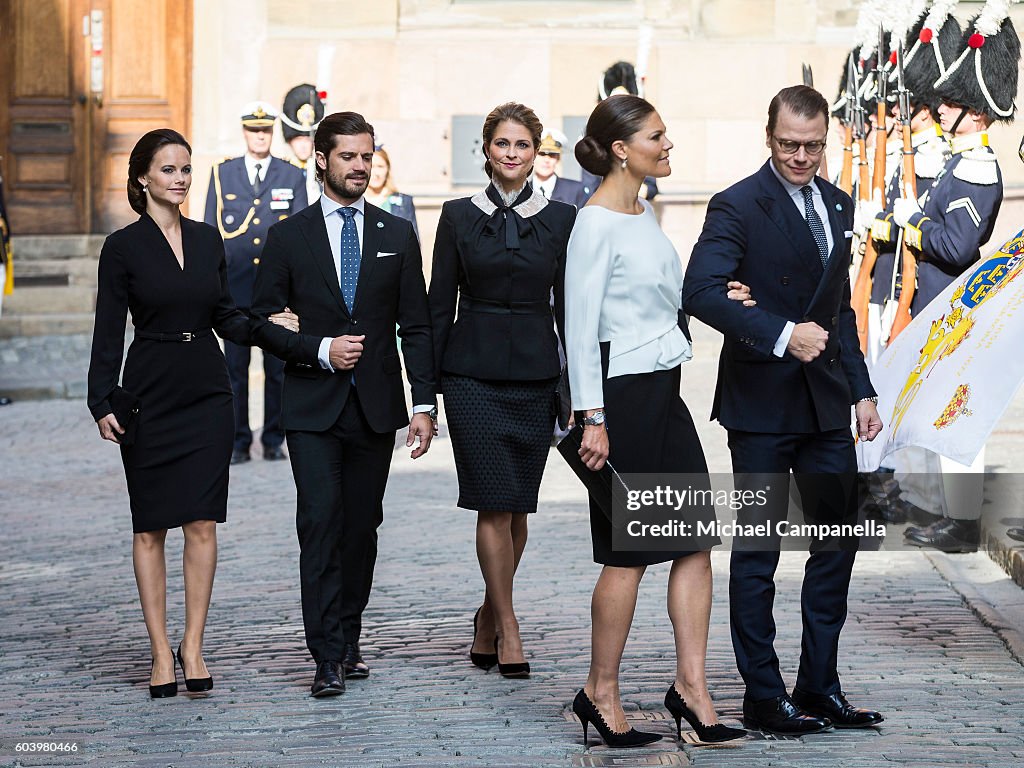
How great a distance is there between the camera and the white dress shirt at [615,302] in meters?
5.26

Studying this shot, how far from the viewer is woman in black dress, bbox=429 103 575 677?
6168mm

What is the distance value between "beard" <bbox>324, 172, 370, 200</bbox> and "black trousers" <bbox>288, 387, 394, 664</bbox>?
66 cm

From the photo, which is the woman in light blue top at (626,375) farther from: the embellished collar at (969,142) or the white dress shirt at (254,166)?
the white dress shirt at (254,166)

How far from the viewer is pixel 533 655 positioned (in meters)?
6.51

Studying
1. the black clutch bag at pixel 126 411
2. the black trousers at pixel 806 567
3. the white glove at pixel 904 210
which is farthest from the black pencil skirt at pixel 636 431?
the white glove at pixel 904 210

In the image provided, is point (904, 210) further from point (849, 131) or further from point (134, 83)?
point (134, 83)

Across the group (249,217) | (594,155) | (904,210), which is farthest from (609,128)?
(249,217)

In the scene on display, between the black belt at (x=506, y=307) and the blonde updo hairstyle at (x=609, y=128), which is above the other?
the blonde updo hairstyle at (x=609, y=128)

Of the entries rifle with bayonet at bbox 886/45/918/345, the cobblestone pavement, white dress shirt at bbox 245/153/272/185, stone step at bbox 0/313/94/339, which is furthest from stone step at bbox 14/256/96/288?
rifle with bayonet at bbox 886/45/918/345

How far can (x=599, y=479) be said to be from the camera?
5.32m

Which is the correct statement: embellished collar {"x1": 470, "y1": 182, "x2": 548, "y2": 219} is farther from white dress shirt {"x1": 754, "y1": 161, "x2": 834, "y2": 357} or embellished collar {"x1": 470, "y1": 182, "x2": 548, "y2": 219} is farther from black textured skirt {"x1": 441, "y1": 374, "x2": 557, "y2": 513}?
white dress shirt {"x1": 754, "y1": 161, "x2": 834, "y2": 357}

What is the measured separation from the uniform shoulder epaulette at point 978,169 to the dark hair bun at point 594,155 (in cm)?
327

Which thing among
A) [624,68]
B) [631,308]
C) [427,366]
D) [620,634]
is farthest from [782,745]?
[624,68]

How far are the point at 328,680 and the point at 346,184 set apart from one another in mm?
1644
